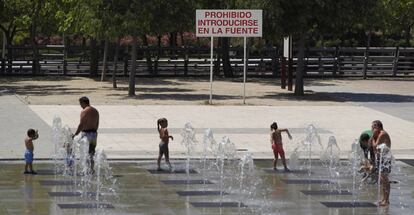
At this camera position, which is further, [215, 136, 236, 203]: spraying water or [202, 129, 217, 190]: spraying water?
[202, 129, 217, 190]: spraying water

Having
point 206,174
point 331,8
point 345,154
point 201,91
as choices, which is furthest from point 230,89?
point 206,174

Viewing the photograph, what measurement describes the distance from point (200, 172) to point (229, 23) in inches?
623

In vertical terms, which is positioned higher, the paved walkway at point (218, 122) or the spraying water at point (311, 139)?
the spraying water at point (311, 139)

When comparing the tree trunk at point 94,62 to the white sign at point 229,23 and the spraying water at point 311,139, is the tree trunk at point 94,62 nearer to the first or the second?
the white sign at point 229,23

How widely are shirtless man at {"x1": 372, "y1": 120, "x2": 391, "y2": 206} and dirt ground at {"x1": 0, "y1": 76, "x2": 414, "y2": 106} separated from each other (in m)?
18.3

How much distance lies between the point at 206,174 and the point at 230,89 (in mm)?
23481

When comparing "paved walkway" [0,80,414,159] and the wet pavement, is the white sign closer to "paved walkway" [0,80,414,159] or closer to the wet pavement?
"paved walkway" [0,80,414,159]

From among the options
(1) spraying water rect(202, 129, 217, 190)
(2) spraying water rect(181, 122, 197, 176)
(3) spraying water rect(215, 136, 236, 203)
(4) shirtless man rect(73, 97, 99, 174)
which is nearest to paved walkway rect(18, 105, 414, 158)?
(2) spraying water rect(181, 122, 197, 176)

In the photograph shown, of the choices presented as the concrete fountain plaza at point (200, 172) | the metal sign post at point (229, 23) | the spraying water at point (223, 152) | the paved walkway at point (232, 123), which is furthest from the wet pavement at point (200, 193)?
the metal sign post at point (229, 23)

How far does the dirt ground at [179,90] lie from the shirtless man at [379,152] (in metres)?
18.3

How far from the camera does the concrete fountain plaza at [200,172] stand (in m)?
14.5

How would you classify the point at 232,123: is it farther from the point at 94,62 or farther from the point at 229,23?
the point at 94,62

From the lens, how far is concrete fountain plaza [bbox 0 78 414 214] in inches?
570

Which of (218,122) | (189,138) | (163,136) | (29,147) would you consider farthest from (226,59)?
(29,147)
